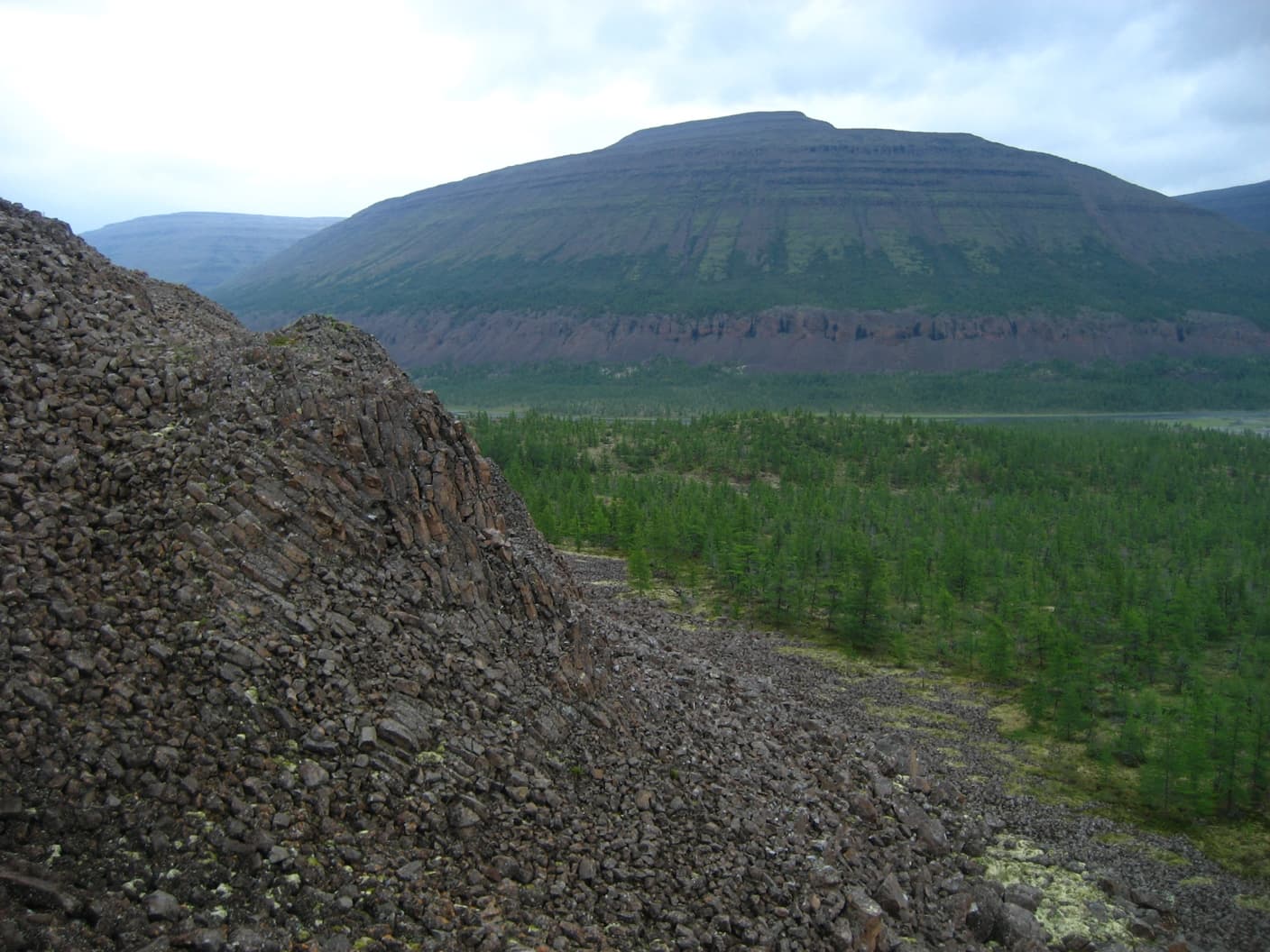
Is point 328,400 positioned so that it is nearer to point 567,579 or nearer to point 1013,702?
point 567,579

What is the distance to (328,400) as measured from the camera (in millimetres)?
15461

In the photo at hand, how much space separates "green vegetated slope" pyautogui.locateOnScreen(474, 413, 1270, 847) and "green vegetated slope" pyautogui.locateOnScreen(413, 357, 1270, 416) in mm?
43883

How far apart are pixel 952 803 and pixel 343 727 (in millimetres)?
12459

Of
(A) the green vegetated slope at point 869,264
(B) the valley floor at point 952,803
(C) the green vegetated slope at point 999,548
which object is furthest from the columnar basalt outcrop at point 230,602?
(A) the green vegetated slope at point 869,264

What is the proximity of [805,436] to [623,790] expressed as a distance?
56902 mm

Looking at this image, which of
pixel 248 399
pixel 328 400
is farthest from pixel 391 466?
pixel 248 399

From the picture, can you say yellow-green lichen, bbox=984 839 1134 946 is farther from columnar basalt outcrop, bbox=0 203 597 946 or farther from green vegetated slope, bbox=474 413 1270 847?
columnar basalt outcrop, bbox=0 203 597 946

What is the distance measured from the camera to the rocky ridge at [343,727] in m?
9.81

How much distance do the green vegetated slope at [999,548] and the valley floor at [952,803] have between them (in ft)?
8.51

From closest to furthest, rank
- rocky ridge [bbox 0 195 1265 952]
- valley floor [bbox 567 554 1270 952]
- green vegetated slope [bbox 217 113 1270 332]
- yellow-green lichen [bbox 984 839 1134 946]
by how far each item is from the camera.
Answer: rocky ridge [bbox 0 195 1265 952], yellow-green lichen [bbox 984 839 1134 946], valley floor [bbox 567 554 1270 952], green vegetated slope [bbox 217 113 1270 332]

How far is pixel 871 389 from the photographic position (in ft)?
426

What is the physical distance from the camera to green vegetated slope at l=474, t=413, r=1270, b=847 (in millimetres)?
23656

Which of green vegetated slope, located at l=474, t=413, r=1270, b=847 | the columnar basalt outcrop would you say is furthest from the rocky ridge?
green vegetated slope, located at l=474, t=413, r=1270, b=847

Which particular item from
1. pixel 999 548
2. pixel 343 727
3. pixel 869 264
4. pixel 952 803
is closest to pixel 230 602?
pixel 343 727
